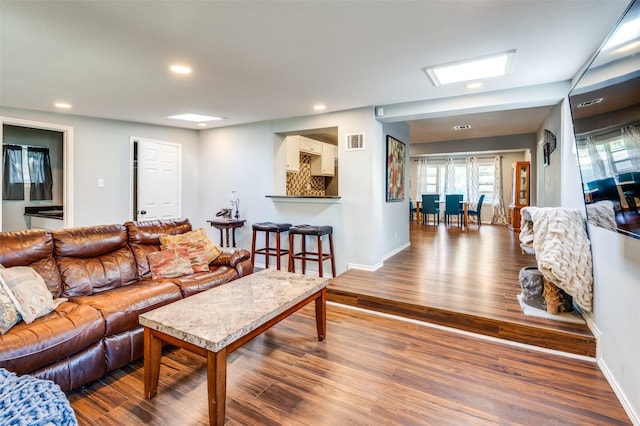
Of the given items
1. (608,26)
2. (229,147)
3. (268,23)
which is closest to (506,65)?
(608,26)

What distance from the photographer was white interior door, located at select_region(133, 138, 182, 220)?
15.4ft

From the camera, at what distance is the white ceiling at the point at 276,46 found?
5.89 ft

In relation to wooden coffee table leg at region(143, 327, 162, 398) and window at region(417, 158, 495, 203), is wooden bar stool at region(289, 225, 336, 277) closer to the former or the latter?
wooden coffee table leg at region(143, 327, 162, 398)

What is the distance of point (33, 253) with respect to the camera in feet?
7.55

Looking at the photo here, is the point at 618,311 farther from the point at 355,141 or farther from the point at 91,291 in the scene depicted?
the point at 91,291

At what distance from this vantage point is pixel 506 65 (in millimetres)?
2639

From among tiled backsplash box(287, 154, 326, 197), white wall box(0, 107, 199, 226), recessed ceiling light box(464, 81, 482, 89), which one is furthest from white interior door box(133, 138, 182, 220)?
recessed ceiling light box(464, 81, 482, 89)

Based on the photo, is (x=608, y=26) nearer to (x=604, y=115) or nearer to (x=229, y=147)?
(x=604, y=115)

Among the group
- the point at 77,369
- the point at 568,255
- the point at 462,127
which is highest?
the point at 462,127

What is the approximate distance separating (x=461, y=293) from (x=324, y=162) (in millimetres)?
4124

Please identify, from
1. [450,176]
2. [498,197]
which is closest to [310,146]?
[450,176]

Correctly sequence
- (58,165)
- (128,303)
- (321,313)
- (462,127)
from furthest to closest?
(462,127) → (58,165) → (321,313) → (128,303)

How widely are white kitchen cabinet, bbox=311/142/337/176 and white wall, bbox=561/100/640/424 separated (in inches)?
186

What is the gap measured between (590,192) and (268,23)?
227 cm
